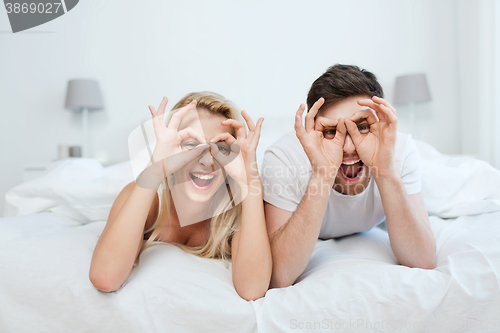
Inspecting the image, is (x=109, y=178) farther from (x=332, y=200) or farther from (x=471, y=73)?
(x=471, y=73)

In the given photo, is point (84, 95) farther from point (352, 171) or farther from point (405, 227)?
point (405, 227)

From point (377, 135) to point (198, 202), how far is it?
1.84ft

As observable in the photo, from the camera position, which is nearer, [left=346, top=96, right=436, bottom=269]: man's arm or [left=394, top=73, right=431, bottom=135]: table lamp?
[left=346, top=96, right=436, bottom=269]: man's arm

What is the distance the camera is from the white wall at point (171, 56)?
2355 millimetres

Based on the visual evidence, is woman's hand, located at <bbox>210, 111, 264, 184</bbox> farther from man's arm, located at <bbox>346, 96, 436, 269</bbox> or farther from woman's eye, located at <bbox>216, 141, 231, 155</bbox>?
man's arm, located at <bbox>346, 96, 436, 269</bbox>

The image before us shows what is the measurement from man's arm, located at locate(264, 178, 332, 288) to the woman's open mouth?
0.27m

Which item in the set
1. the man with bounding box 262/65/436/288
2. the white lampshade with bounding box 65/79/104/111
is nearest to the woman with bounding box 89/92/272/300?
the man with bounding box 262/65/436/288

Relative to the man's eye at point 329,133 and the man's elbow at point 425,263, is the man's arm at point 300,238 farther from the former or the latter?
the man's elbow at point 425,263

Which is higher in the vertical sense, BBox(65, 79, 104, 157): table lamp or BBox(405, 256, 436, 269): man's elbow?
BBox(65, 79, 104, 157): table lamp

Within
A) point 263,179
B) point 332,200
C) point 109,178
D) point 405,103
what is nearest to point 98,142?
point 109,178

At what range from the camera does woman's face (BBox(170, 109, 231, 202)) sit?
0.96m

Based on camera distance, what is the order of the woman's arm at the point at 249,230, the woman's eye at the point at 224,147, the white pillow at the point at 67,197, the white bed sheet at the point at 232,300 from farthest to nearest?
the white pillow at the point at 67,197 < the woman's eye at the point at 224,147 < the woman's arm at the point at 249,230 < the white bed sheet at the point at 232,300

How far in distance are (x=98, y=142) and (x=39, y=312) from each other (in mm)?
1872

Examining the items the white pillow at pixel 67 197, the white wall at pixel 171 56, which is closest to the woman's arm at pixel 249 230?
the white pillow at pixel 67 197
